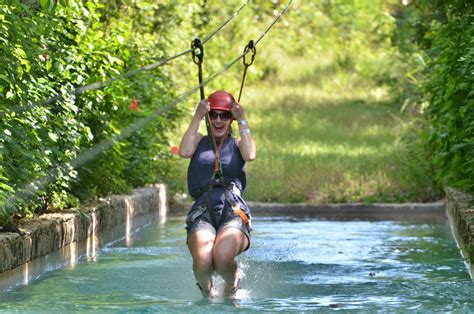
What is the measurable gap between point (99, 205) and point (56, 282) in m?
3.37

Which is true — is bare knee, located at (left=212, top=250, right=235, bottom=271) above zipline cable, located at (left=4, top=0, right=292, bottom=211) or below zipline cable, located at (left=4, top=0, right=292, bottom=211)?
below

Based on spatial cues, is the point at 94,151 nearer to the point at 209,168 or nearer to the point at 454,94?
the point at 454,94

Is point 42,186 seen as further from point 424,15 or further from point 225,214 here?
point 424,15

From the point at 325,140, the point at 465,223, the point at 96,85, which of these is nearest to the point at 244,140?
the point at 465,223

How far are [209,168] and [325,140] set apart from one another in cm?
2080

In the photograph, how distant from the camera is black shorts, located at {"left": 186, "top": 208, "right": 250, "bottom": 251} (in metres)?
9.81

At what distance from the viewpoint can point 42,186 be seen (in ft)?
39.5

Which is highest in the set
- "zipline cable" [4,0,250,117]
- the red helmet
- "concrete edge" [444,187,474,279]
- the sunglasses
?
"zipline cable" [4,0,250,117]

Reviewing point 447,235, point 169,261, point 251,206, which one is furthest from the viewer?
point 251,206

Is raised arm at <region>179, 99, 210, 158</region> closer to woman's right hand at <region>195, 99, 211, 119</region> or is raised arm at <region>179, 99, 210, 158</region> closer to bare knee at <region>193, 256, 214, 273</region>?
woman's right hand at <region>195, 99, 211, 119</region>

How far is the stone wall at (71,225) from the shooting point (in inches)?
412

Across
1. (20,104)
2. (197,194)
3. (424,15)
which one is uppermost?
(424,15)

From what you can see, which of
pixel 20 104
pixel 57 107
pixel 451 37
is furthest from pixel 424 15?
pixel 20 104

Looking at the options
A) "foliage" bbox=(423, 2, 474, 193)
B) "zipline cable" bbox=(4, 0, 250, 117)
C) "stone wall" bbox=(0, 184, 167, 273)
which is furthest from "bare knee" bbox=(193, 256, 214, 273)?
"foliage" bbox=(423, 2, 474, 193)
